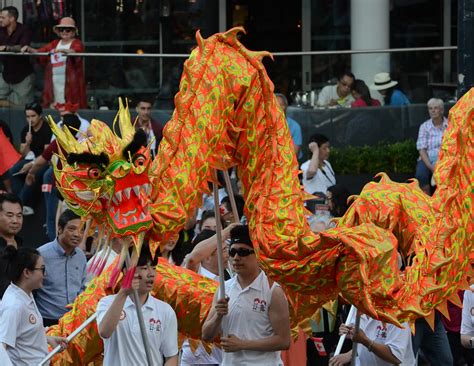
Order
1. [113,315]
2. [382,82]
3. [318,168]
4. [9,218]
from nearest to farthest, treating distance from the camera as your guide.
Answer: [113,315] → [9,218] → [318,168] → [382,82]

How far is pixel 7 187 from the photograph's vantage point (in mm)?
15273

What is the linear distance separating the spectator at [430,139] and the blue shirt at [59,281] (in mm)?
5265

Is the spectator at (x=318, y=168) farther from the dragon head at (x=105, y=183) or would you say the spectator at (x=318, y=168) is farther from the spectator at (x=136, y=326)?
the dragon head at (x=105, y=183)

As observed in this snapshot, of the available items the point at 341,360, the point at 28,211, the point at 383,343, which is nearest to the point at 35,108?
the point at 28,211

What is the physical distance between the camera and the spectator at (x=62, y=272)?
11164mm

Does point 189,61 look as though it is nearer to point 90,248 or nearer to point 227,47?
point 227,47

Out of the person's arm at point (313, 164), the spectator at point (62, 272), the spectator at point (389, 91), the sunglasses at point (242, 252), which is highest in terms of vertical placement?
the spectator at point (389, 91)

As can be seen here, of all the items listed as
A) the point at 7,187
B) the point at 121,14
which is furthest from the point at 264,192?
the point at 121,14

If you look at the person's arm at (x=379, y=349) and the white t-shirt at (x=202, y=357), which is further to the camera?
the white t-shirt at (x=202, y=357)

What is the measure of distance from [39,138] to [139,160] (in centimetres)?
777

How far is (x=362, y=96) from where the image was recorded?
1616 centimetres

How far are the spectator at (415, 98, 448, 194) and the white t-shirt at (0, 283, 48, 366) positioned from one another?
7055 millimetres

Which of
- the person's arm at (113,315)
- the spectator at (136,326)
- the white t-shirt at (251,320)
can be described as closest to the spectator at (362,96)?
the white t-shirt at (251,320)

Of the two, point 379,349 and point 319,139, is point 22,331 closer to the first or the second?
point 379,349
